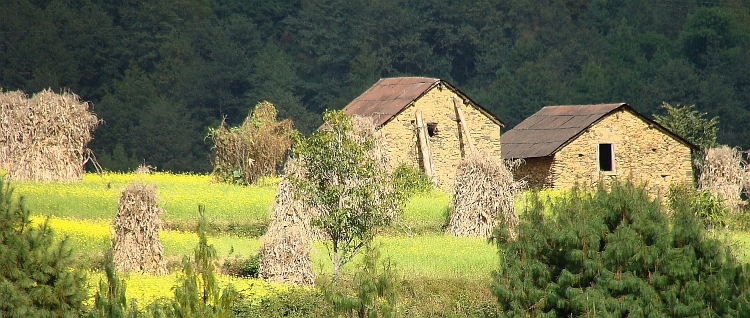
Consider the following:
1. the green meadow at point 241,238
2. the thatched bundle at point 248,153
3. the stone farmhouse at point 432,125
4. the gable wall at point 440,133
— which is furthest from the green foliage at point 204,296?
the gable wall at point 440,133

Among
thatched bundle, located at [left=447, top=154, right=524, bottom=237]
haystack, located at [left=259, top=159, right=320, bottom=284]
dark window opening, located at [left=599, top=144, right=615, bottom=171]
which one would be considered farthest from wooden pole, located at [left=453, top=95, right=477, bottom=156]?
haystack, located at [left=259, top=159, right=320, bottom=284]

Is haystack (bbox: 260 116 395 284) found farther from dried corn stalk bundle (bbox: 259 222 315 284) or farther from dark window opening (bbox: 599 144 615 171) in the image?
dark window opening (bbox: 599 144 615 171)

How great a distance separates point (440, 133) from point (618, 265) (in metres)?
19.5

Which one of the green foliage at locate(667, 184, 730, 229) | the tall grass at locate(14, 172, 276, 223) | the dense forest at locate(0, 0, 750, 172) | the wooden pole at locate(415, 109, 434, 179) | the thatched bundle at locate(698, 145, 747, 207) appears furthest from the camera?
the dense forest at locate(0, 0, 750, 172)

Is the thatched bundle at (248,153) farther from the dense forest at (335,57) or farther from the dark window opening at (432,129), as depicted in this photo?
the dense forest at (335,57)

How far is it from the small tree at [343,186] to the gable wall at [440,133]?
14486 mm

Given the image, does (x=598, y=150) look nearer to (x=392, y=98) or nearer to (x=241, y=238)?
(x=392, y=98)

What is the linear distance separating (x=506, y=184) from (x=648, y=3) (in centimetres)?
4783

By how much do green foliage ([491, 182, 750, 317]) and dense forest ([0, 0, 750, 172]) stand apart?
39854mm

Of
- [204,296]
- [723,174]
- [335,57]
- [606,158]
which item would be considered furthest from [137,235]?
[335,57]

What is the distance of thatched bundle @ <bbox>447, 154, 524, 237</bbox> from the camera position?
30.4 metres

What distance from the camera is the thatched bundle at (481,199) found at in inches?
1196

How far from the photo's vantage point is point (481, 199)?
100ft

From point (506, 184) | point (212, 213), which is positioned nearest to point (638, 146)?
point (506, 184)
